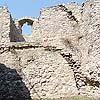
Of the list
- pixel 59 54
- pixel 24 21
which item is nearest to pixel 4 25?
pixel 59 54

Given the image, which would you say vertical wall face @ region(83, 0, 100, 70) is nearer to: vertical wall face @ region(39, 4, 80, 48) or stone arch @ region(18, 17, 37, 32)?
vertical wall face @ region(39, 4, 80, 48)

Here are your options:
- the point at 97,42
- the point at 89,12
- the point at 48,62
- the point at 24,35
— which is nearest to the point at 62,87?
the point at 48,62

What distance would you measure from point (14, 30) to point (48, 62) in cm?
430

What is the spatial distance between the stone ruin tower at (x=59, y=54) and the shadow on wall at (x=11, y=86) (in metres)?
0.04

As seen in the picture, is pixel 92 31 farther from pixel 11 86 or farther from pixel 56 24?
pixel 11 86

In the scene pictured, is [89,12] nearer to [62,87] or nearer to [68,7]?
[68,7]

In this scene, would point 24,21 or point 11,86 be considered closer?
point 11,86

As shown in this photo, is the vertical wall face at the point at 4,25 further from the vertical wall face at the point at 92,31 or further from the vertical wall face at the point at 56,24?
the vertical wall face at the point at 92,31

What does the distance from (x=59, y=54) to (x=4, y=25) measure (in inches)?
133

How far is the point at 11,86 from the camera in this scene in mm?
14773

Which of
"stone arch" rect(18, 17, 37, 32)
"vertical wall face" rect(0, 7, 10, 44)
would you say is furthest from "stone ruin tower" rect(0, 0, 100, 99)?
"stone arch" rect(18, 17, 37, 32)

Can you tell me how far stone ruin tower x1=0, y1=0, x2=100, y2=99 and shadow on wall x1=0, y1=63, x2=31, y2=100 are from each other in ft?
0.15

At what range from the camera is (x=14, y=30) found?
1889 centimetres

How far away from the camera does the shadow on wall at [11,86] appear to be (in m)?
14.4
